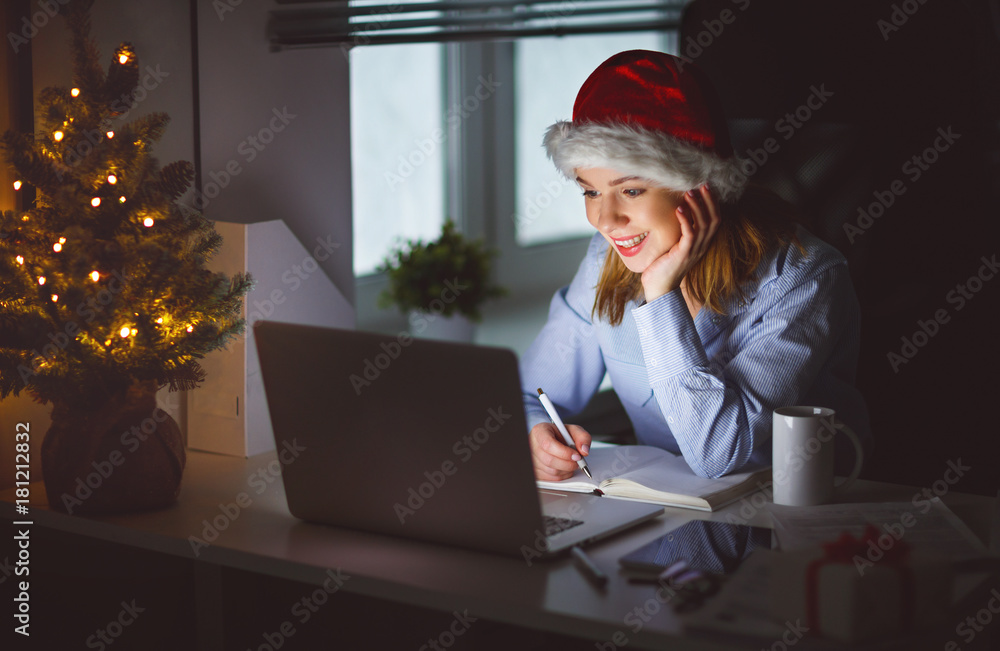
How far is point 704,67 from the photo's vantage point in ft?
7.66

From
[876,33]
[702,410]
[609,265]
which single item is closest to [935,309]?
[876,33]

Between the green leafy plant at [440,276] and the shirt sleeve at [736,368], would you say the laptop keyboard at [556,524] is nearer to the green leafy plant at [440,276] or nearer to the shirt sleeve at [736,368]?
the shirt sleeve at [736,368]

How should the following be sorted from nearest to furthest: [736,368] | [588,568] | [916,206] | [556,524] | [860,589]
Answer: [860,589], [588,568], [556,524], [736,368], [916,206]

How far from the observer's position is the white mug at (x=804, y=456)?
134 cm

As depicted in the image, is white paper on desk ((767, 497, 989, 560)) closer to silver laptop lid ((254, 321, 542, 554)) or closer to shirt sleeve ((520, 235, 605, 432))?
silver laptop lid ((254, 321, 542, 554))

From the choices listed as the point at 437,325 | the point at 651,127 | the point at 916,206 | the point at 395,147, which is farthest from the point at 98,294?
the point at 395,147

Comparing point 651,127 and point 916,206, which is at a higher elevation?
point 651,127

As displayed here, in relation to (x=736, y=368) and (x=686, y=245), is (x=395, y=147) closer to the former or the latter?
(x=686, y=245)

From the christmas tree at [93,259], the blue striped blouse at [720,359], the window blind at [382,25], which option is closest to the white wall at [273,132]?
the window blind at [382,25]

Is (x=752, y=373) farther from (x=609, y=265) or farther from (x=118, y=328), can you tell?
(x=118, y=328)

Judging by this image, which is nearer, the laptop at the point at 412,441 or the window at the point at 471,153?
the laptop at the point at 412,441

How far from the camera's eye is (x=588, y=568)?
112 cm

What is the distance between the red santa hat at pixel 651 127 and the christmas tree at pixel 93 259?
619 mm

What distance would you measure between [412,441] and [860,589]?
0.50 meters
